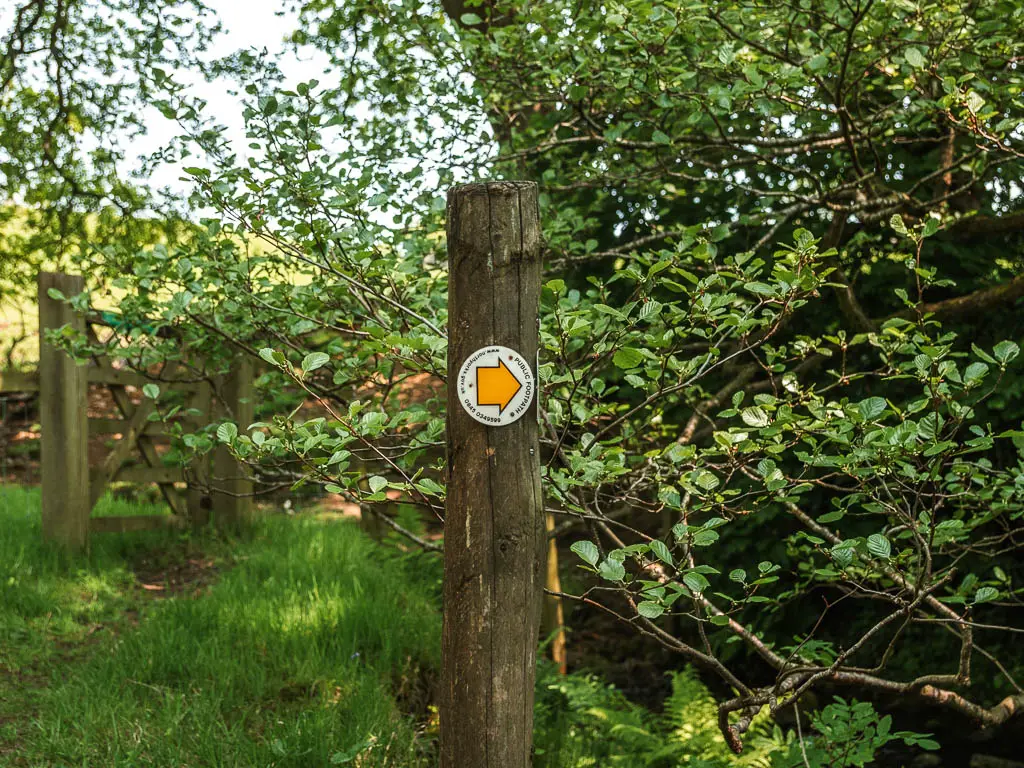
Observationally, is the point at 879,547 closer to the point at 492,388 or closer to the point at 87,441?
the point at 492,388

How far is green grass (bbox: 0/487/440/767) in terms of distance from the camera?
3.83m

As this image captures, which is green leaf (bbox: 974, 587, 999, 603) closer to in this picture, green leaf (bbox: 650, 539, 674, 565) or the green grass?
green leaf (bbox: 650, 539, 674, 565)


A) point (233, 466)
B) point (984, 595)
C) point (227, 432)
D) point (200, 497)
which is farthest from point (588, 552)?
point (200, 497)

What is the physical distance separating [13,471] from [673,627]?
8967mm

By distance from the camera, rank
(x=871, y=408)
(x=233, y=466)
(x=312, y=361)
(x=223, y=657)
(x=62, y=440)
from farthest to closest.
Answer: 1. (x=233, y=466)
2. (x=62, y=440)
3. (x=223, y=657)
4. (x=871, y=408)
5. (x=312, y=361)

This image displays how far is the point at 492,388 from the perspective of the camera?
2.33 metres

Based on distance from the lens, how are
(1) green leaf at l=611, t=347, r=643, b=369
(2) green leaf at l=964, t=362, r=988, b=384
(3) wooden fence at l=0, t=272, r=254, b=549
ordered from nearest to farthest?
(1) green leaf at l=611, t=347, r=643, b=369 → (2) green leaf at l=964, t=362, r=988, b=384 → (3) wooden fence at l=0, t=272, r=254, b=549

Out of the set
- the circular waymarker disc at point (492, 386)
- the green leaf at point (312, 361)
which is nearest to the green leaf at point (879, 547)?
the circular waymarker disc at point (492, 386)

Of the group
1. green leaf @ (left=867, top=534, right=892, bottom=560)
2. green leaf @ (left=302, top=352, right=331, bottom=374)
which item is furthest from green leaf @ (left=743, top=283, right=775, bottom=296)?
green leaf @ (left=302, top=352, right=331, bottom=374)

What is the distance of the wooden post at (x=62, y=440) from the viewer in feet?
21.2

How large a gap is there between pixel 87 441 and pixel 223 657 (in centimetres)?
286

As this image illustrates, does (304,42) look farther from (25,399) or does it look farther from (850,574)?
(25,399)

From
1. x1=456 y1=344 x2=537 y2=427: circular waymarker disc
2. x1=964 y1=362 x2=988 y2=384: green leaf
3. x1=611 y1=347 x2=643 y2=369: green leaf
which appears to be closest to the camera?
x1=456 y1=344 x2=537 y2=427: circular waymarker disc

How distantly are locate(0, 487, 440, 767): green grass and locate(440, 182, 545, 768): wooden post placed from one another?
1.24m
